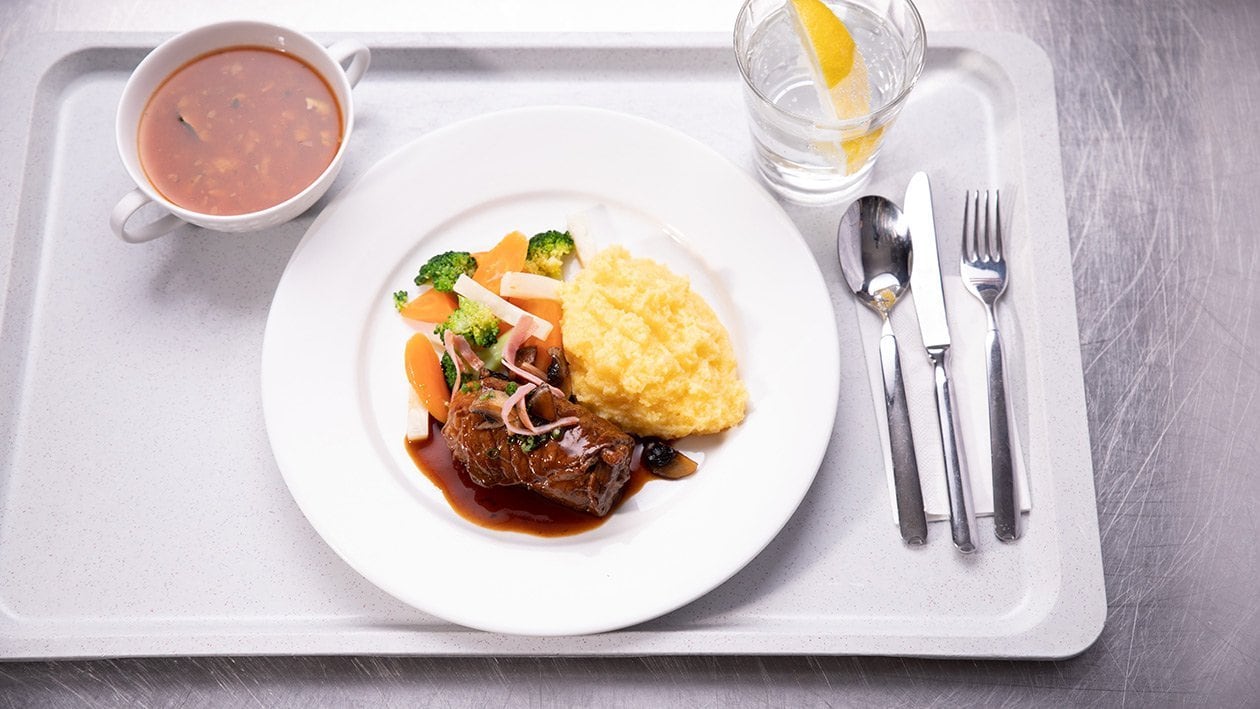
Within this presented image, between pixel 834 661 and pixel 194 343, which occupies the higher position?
pixel 194 343

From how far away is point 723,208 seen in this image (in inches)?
151

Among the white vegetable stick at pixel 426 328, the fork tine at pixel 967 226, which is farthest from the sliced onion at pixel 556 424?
the fork tine at pixel 967 226

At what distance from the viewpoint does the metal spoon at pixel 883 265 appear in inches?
148

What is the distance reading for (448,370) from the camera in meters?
3.78

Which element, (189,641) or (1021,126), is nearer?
(189,641)

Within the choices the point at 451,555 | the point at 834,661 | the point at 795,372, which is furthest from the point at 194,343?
the point at 834,661

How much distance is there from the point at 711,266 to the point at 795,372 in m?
0.58

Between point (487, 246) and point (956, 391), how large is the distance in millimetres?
2055

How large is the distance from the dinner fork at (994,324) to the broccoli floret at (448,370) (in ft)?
7.14

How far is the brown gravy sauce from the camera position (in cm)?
358

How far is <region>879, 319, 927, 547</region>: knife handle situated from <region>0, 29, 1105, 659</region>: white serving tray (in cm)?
9

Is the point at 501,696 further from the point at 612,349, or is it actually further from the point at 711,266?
the point at 711,266

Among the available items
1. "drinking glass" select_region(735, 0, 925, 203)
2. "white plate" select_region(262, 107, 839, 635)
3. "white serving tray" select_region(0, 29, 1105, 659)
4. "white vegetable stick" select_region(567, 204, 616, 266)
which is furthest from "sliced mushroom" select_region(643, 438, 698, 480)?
"drinking glass" select_region(735, 0, 925, 203)

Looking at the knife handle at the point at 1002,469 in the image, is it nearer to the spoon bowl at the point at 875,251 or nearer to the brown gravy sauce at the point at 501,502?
the spoon bowl at the point at 875,251
